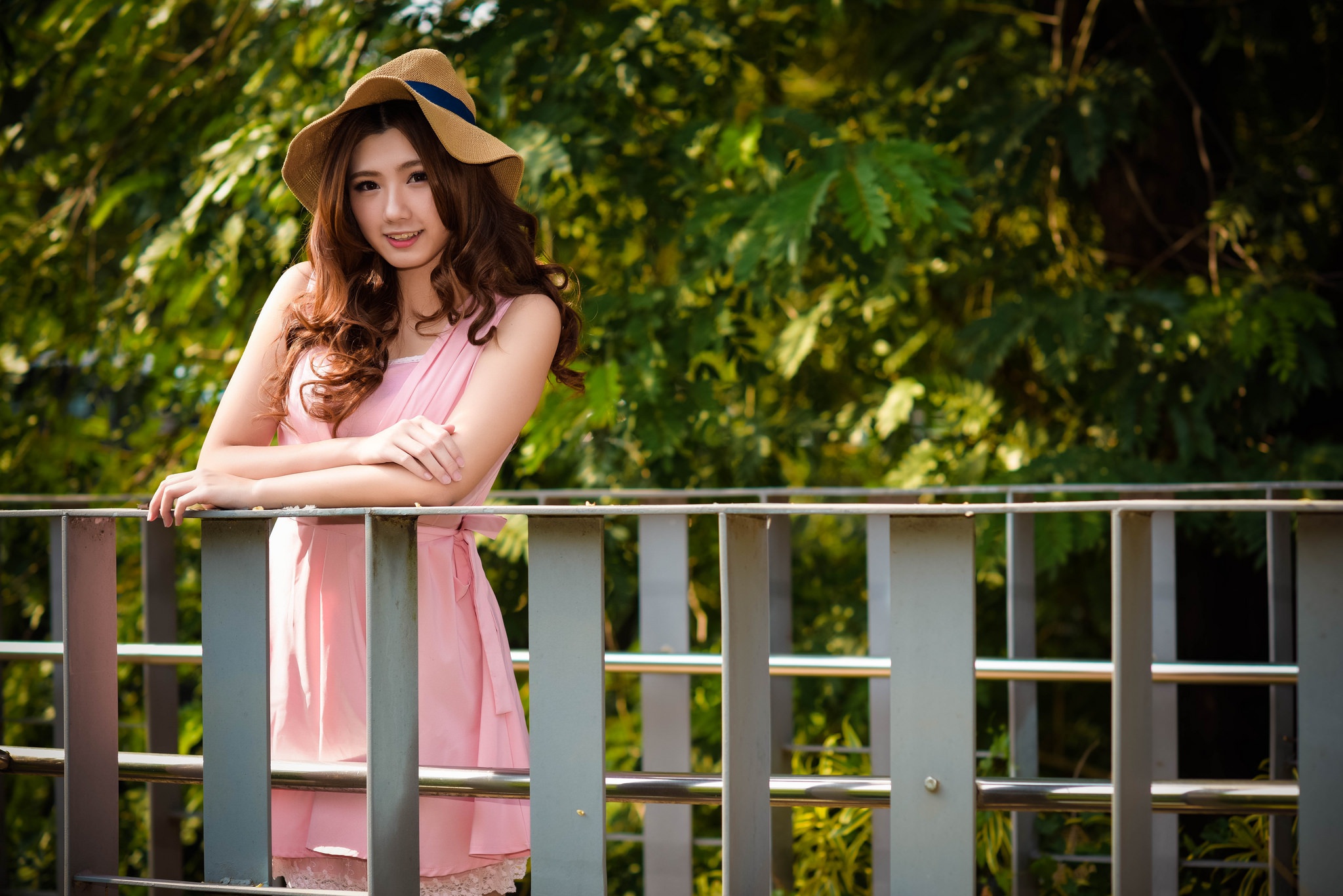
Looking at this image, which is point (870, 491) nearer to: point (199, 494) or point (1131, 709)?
point (1131, 709)

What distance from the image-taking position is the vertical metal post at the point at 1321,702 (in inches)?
53.9

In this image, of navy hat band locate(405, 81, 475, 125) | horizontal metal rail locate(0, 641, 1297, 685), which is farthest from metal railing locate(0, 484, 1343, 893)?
horizontal metal rail locate(0, 641, 1297, 685)

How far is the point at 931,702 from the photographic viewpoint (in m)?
1.44

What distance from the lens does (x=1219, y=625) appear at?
17.3ft

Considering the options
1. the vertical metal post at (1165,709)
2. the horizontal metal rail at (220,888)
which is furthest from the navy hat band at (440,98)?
the vertical metal post at (1165,709)

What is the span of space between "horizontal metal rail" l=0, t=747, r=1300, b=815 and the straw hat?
42.0 inches

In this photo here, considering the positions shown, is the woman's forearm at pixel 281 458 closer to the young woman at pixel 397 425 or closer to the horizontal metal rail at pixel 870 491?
the young woman at pixel 397 425

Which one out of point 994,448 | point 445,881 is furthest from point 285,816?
point 994,448

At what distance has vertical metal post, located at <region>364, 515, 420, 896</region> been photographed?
4.95ft

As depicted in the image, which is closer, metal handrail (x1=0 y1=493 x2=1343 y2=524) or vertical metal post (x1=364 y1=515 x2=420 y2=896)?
metal handrail (x1=0 y1=493 x2=1343 y2=524)

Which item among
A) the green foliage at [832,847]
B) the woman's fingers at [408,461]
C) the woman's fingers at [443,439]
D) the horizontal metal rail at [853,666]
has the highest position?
Result: the woman's fingers at [443,439]

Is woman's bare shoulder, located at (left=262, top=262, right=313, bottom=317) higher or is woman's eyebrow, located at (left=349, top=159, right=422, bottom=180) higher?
woman's eyebrow, located at (left=349, top=159, right=422, bottom=180)

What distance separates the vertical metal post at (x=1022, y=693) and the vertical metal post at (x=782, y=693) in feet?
2.23

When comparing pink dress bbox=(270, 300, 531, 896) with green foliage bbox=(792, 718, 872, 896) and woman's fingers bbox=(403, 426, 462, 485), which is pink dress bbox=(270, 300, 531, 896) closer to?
woman's fingers bbox=(403, 426, 462, 485)
